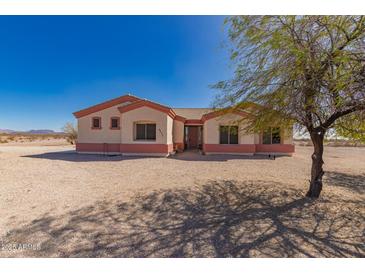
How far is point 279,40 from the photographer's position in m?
3.88

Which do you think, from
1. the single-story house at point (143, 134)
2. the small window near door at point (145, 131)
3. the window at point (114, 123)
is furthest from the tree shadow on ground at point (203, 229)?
the window at point (114, 123)

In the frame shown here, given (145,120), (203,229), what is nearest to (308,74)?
(203,229)

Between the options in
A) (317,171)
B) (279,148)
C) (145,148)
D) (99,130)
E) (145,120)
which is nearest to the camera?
(317,171)

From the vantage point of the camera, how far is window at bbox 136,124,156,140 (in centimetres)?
1368

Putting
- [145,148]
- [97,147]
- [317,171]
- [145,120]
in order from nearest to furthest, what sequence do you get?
1. [317,171]
2. [145,148]
3. [145,120]
4. [97,147]

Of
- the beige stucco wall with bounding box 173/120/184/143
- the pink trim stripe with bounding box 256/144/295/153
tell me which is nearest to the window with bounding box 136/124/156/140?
the beige stucco wall with bounding box 173/120/184/143

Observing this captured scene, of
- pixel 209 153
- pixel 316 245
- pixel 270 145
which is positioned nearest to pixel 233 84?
pixel 316 245

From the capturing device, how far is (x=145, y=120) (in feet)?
44.2

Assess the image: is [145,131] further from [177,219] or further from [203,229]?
[203,229]

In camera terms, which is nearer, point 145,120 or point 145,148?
Answer: point 145,148

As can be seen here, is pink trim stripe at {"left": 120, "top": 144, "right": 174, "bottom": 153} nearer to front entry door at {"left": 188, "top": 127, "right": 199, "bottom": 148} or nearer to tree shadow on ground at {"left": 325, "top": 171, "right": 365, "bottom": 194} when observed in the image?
front entry door at {"left": 188, "top": 127, "right": 199, "bottom": 148}

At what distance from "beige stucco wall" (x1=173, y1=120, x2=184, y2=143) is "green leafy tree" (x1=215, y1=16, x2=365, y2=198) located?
11.3 meters

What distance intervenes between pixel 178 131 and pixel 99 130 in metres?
7.00

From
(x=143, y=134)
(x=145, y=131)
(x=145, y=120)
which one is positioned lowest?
(x=143, y=134)
